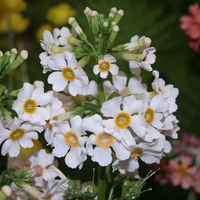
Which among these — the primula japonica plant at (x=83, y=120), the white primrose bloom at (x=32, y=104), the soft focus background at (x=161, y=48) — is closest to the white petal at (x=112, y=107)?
the primula japonica plant at (x=83, y=120)

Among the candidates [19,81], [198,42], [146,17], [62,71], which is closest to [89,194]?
[62,71]

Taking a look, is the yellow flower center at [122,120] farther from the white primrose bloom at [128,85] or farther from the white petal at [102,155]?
the white primrose bloom at [128,85]

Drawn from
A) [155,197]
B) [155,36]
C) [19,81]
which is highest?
[19,81]

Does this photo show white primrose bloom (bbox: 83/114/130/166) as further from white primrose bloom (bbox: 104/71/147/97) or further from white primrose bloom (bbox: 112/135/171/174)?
white primrose bloom (bbox: 104/71/147/97)

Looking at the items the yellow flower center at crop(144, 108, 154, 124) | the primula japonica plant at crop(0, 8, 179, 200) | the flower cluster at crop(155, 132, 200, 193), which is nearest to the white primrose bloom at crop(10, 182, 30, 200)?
the primula japonica plant at crop(0, 8, 179, 200)

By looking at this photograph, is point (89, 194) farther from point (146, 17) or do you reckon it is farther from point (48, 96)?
point (146, 17)

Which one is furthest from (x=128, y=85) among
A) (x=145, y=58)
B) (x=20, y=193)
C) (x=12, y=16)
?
(x=12, y=16)
